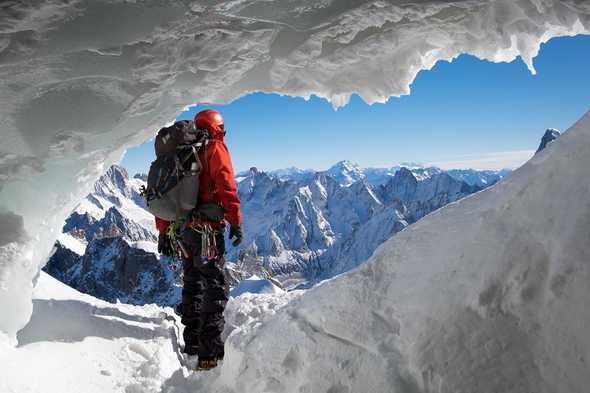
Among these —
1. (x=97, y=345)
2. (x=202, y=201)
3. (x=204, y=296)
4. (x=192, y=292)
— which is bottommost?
(x=97, y=345)

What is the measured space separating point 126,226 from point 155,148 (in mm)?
201271

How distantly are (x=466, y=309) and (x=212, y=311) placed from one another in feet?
8.92

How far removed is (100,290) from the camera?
10544 cm

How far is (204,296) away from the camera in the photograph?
4.56 m

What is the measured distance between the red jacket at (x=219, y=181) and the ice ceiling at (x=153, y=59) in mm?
1448

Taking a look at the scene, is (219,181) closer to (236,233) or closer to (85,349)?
(236,233)

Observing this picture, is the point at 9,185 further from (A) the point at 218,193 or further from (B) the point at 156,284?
(B) the point at 156,284

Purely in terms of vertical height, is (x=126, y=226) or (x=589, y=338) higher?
(x=589, y=338)

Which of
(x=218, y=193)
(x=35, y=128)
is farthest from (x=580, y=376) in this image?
(x=35, y=128)

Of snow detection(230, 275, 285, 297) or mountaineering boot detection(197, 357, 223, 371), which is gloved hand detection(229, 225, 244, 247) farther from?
snow detection(230, 275, 285, 297)

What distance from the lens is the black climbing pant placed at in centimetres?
450

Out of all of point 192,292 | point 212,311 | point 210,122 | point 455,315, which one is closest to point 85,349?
point 192,292

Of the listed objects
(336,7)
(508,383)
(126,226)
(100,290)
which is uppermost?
(336,7)

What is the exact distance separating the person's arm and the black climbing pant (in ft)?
1.31
